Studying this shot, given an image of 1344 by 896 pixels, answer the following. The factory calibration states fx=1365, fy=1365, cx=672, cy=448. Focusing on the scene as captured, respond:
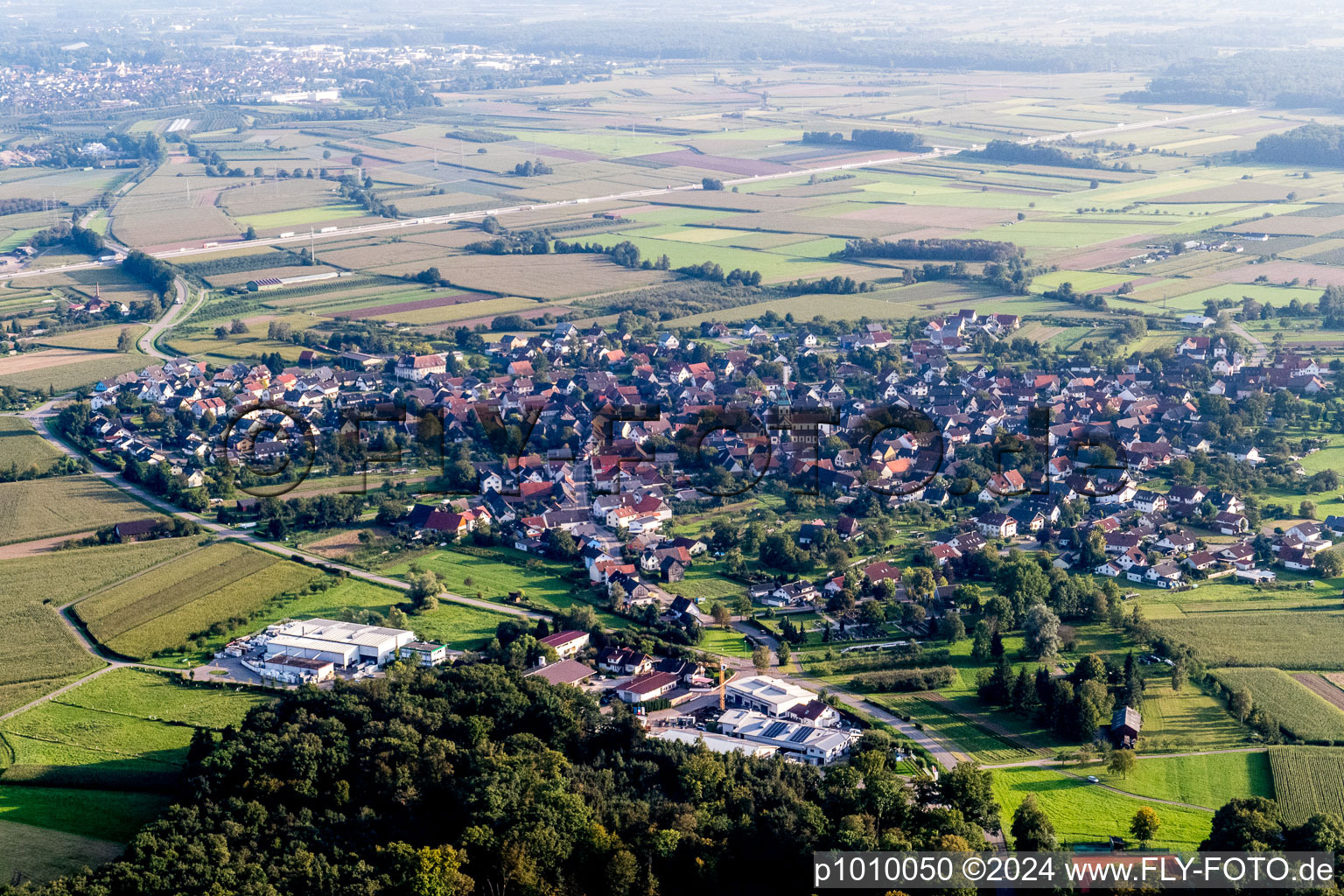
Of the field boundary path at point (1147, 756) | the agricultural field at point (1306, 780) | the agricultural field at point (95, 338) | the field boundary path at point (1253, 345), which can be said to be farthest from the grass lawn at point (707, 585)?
the agricultural field at point (95, 338)

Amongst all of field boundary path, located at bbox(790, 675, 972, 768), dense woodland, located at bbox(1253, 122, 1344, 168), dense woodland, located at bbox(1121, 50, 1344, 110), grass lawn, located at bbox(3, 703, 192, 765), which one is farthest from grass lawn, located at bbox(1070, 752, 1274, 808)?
dense woodland, located at bbox(1121, 50, 1344, 110)

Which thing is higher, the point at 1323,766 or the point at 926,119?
the point at 926,119

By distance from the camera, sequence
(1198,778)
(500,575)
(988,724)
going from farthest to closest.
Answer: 1. (500,575)
2. (988,724)
3. (1198,778)

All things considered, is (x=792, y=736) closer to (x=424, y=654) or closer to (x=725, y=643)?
(x=725, y=643)

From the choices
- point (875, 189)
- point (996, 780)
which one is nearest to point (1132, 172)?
point (875, 189)

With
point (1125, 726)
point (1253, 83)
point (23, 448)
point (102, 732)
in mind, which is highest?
point (1253, 83)

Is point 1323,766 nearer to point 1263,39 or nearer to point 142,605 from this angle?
point 142,605

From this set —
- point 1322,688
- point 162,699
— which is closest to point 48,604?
point 162,699
